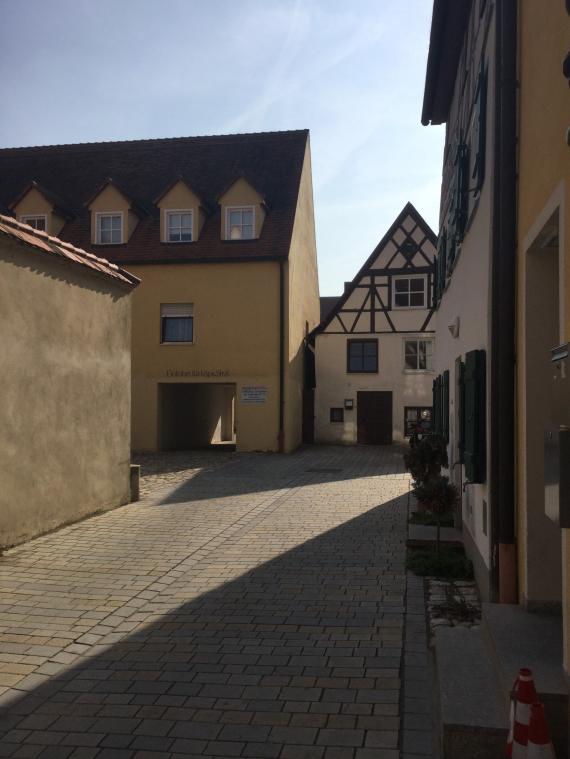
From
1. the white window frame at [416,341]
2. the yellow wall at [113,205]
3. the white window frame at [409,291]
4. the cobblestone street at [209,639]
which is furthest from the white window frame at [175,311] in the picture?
the cobblestone street at [209,639]

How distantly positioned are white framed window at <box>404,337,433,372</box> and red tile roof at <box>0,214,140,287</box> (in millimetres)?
16182

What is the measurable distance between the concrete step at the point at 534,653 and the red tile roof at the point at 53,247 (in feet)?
22.2

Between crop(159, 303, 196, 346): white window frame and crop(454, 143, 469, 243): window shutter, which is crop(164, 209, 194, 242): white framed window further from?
crop(454, 143, 469, 243): window shutter

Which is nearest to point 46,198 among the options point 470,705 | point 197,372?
point 197,372

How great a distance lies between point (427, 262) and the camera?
26.8 meters

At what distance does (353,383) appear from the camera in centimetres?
2708

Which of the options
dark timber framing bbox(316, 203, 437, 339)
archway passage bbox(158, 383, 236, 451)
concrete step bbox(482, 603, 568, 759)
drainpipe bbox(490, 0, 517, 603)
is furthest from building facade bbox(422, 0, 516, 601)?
dark timber framing bbox(316, 203, 437, 339)

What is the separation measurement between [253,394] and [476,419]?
17.3 m

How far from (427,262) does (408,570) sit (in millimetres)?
20349

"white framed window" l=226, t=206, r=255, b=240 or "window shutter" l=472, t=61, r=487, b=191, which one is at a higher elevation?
"white framed window" l=226, t=206, r=255, b=240

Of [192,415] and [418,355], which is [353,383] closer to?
[418,355]

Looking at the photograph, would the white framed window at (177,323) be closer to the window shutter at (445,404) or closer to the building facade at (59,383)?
the building facade at (59,383)

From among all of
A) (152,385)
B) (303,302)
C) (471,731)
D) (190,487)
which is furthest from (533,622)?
(303,302)

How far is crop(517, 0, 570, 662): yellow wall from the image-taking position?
3.70m
